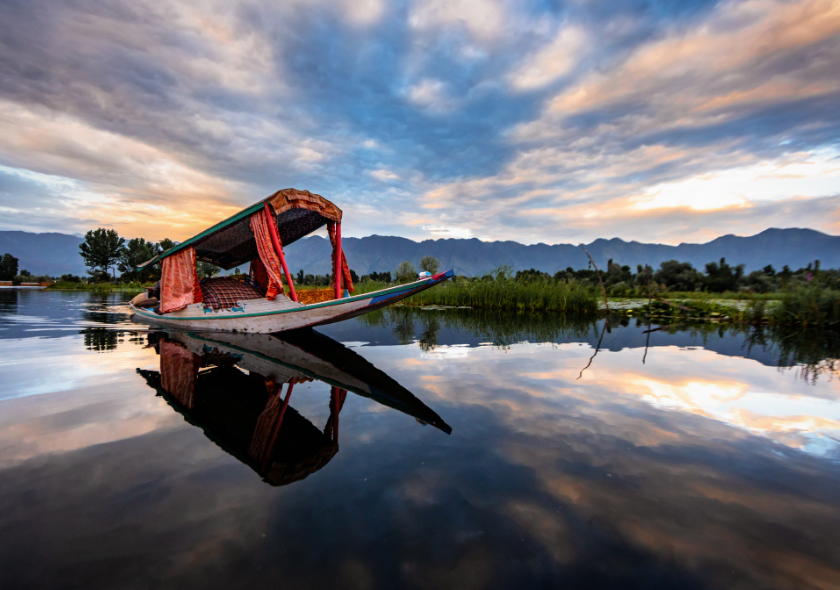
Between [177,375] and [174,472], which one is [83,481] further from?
[177,375]

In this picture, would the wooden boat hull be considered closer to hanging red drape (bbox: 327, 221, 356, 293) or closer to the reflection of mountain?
the reflection of mountain

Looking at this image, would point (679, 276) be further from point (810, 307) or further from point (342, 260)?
point (342, 260)

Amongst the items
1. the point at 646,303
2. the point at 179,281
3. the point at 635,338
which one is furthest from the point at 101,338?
the point at 646,303

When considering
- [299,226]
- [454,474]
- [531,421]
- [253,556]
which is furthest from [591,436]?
[299,226]

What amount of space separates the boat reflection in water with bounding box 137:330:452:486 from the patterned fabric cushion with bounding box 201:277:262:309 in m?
1.99

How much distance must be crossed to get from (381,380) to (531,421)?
2199 millimetres

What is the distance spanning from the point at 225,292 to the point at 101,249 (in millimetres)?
60081

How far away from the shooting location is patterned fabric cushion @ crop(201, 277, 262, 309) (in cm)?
945

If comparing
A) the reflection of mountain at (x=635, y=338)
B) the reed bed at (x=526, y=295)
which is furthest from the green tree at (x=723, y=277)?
the reflection of mountain at (x=635, y=338)

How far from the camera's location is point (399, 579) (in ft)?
4.92

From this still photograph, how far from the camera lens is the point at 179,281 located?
9.27 metres

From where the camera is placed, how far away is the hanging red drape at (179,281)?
9195 millimetres

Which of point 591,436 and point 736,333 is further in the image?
point 736,333

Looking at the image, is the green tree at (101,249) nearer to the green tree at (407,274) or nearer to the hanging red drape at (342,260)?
the green tree at (407,274)
